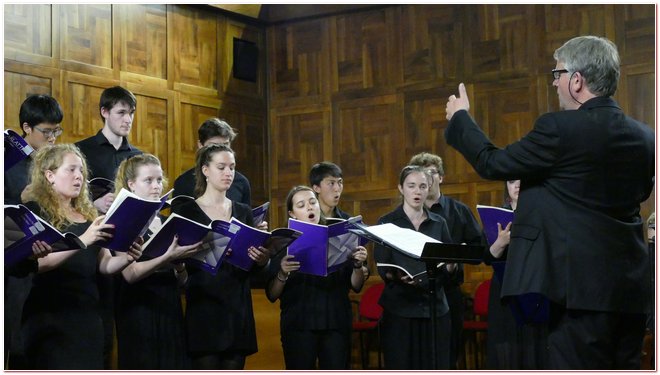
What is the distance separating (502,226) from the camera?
14.5 ft

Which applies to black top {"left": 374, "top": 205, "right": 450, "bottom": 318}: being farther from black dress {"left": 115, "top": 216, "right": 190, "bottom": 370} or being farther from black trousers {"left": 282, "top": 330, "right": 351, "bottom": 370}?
black dress {"left": 115, "top": 216, "right": 190, "bottom": 370}

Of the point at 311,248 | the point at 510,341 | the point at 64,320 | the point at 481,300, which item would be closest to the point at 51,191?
the point at 64,320

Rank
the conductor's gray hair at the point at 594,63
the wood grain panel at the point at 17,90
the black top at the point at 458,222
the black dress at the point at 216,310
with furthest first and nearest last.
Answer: the wood grain panel at the point at 17,90, the black top at the point at 458,222, the black dress at the point at 216,310, the conductor's gray hair at the point at 594,63

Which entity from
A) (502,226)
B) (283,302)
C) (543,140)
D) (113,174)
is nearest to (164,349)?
(283,302)

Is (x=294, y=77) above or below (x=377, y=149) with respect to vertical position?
above

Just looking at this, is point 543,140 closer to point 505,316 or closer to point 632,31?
point 505,316

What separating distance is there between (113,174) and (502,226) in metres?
Answer: 2.03

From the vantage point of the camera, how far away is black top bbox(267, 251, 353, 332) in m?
4.52

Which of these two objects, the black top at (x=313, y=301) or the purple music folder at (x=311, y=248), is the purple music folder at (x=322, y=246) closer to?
the purple music folder at (x=311, y=248)

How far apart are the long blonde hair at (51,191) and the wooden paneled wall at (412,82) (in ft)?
12.7

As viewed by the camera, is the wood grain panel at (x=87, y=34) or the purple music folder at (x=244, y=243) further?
Result: the wood grain panel at (x=87, y=34)

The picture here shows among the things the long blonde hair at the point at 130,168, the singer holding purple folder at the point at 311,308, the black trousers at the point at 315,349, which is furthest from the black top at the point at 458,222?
the long blonde hair at the point at 130,168

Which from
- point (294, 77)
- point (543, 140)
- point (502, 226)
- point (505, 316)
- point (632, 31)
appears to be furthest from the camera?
point (294, 77)

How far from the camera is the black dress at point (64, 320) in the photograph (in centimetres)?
352
